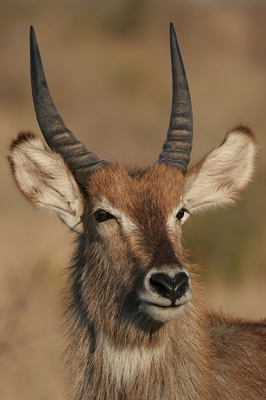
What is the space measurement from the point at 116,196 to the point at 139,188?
0.69 feet

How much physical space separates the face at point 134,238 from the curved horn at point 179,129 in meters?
0.14

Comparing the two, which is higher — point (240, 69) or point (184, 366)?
point (240, 69)

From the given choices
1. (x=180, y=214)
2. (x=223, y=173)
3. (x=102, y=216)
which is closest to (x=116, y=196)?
(x=102, y=216)

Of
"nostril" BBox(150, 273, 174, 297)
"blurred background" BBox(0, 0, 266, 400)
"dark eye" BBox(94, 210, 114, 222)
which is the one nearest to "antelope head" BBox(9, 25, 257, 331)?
"dark eye" BBox(94, 210, 114, 222)

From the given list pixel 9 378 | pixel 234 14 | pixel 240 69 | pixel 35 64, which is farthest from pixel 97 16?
pixel 35 64

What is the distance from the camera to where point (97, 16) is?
3838 centimetres

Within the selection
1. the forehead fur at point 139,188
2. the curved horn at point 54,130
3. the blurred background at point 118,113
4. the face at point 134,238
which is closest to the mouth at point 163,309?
the face at point 134,238

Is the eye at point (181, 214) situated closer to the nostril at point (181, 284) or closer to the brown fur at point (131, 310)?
the brown fur at point (131, 310)

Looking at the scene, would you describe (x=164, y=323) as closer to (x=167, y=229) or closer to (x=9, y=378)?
(x=167, y=229)

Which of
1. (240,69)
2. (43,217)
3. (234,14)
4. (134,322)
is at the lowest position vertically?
(43,217)

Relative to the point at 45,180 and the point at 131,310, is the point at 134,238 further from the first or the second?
the point at 45,180

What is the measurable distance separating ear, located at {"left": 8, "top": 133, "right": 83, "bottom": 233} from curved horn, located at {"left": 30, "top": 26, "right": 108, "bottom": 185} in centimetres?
8

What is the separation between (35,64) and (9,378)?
517 cm

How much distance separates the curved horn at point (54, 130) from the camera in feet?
20.9
